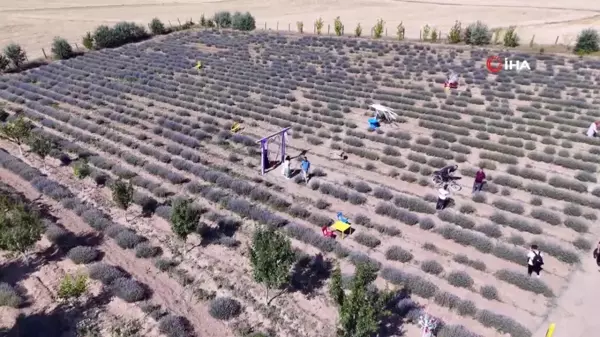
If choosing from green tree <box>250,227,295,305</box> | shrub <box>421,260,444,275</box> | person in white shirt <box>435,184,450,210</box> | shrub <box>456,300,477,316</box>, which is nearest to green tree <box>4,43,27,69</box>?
green tree <box>250,227,295,305</box>

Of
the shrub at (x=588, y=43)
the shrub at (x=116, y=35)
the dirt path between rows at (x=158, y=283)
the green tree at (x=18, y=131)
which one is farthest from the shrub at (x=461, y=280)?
the shrub at (x=116, y=35)

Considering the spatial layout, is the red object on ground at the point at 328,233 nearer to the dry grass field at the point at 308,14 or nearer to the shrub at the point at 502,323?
the shrub at the point at 502,323

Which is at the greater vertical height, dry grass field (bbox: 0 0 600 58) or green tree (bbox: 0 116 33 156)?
dry grass field (bbox: 0 0 600 58)

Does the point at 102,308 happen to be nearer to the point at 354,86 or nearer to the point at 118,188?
the point at 118,188

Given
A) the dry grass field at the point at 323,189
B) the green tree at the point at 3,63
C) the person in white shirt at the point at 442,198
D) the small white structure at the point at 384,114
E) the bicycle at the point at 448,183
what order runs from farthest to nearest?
the green tree at the point at 3,63
the small white structure at the point at 384,114
the bicycle at the point at 448,183
the person in white shirt at the point at 442,198
the dry grass field at the point at 323,189

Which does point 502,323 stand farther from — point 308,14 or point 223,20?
point 308,14

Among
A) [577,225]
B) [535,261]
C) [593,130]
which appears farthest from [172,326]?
[593,130]

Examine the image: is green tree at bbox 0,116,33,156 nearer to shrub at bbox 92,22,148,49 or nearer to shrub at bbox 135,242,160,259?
shrub at bbox 135,242,160,259
